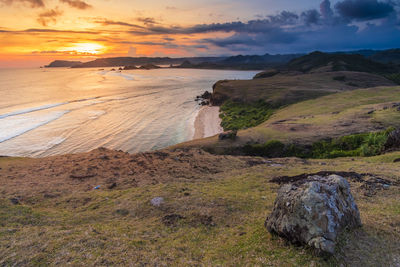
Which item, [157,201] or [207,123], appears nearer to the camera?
[157,201]

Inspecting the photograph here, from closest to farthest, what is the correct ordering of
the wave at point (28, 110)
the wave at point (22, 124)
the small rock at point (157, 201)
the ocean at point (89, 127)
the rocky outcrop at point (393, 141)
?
the small rock at point (157, 201) < the rocky outcrop at point (393, 141) < the ocean at point (89, 127) < the wave at point (22, 124) < the wave at point (28, 110)

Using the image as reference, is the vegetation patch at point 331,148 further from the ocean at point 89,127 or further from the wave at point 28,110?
the wave at point 28,110

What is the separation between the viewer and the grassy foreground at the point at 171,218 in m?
7.42

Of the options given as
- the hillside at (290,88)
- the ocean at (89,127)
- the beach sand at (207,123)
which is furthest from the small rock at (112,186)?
the hillside at (290,88)

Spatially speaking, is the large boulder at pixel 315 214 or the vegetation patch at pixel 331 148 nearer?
the large boulder at pixel 315 214

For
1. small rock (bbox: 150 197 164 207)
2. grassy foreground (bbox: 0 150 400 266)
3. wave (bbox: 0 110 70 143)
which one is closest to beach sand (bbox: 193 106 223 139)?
grassy foreground (bbox: 0 150 400 266)

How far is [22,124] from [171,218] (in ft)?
173

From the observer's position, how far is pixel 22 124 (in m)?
51.0

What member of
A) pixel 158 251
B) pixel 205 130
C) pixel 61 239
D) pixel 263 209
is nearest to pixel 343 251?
pixel 263 209

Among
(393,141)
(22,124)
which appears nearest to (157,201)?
(393,141)

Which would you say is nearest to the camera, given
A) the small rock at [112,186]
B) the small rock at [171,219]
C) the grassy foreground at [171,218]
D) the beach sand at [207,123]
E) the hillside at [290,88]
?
the grassy foreground at [171,218]

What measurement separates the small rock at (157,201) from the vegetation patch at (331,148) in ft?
50.0

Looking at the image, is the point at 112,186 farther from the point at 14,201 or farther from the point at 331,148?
the point at 331,148

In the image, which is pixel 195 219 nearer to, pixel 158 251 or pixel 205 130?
pixel 158 251
